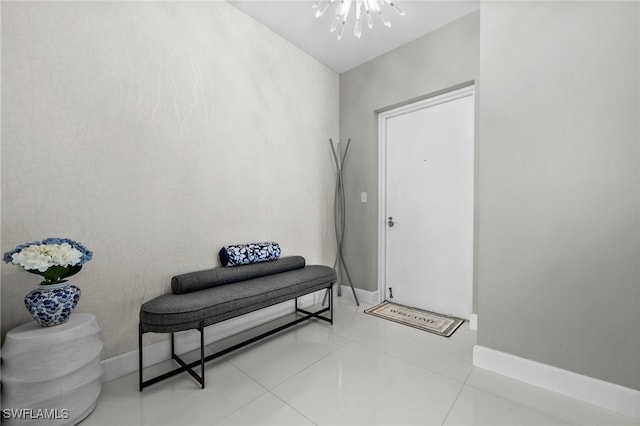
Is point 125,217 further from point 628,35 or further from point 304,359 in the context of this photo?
point 628,35

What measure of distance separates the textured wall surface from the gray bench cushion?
1.05 feet

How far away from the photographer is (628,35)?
1344 millimetres

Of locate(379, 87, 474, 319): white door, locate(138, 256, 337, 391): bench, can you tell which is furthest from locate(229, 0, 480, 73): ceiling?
locate(138, 256, 337, 391): bench

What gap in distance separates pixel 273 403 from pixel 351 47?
3.21m

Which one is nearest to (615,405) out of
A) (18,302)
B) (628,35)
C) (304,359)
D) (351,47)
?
(304,359)

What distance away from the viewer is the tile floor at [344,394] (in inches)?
51.8

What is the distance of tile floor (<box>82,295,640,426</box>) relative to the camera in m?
1.32

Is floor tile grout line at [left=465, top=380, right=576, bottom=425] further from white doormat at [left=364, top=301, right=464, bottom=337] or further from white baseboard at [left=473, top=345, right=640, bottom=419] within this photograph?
white doormat at [left=364, top=301, right=464, bottom=337]

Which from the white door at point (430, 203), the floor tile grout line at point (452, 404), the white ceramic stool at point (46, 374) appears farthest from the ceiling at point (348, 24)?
the floor tile grout line at point (452, 404)

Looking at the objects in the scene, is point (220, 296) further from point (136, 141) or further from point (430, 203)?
point (430, 203)

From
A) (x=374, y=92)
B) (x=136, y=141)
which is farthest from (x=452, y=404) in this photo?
(x=374, y=92)

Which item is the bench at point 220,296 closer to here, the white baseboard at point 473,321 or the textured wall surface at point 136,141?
the textured wall surface at point 136,141

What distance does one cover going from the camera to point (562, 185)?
151cm

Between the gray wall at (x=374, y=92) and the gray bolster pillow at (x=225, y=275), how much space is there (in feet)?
3.28
